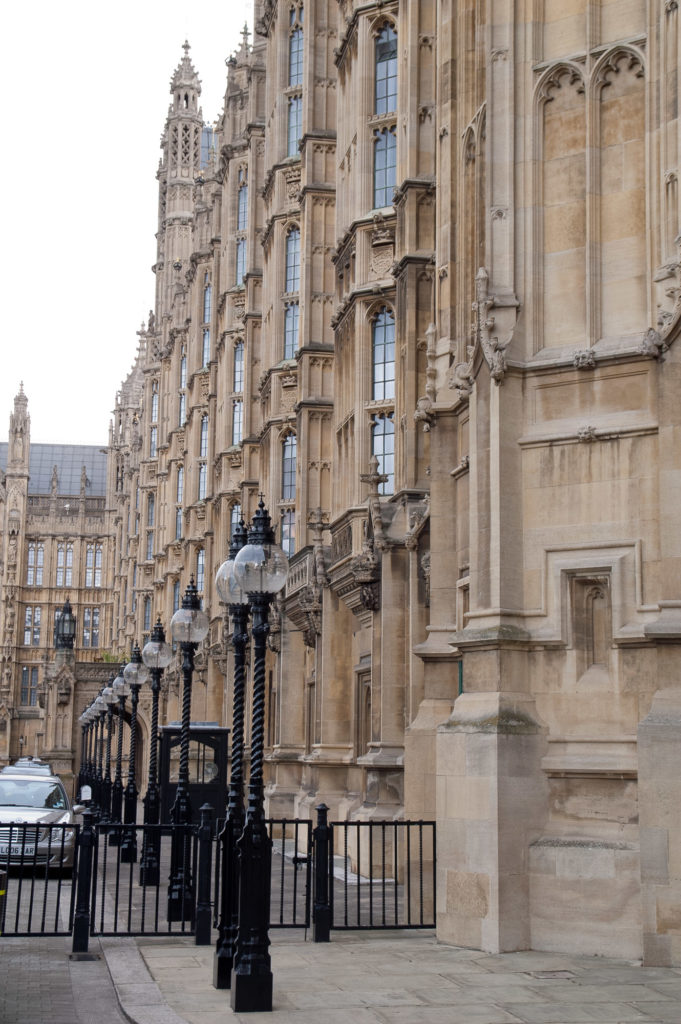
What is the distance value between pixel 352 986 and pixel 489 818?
2.35 m

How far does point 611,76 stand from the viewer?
47.7 ft

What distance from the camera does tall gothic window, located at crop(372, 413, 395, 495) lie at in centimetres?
2584

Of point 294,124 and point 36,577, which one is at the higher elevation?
point 294,124

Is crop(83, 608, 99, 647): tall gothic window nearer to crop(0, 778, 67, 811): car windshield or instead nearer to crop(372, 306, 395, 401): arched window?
crop(0, 778, 67, 811): car windshield

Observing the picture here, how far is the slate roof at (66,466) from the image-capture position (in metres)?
127

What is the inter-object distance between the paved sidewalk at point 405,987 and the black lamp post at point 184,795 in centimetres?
208

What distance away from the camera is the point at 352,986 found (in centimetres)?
1167

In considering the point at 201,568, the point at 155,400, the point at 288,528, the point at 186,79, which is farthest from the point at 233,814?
the point at 186,79

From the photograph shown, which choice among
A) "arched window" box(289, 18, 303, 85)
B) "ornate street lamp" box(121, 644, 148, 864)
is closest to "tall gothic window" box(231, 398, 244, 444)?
"arched window" box(289, 18, 303, 85)

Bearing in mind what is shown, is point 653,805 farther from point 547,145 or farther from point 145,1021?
point 547,145

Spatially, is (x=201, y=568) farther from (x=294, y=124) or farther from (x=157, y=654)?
(x=157, y=654)

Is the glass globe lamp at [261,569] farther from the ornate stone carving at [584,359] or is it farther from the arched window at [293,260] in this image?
the arched window at [293,260]

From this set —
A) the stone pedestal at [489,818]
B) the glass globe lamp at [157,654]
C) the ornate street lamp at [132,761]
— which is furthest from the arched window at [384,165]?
the stone pedestal at [489,818]

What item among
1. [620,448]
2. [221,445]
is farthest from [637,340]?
[221,445]
